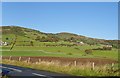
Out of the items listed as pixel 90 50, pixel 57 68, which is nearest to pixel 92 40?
pixel 90 50

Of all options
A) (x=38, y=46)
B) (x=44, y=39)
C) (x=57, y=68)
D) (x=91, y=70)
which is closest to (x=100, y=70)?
(x=91, y=70)

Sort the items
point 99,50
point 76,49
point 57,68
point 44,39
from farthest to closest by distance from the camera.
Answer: point 44,39, point 76,49, point 99,50, point 57,68

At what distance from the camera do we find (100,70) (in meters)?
21.9

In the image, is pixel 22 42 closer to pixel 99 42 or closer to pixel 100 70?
pixel 99 42

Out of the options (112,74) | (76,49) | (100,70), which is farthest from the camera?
(76,49)

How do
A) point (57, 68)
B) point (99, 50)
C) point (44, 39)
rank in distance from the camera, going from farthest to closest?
point (44, 39)
point (99, 50)
point (57, 68)

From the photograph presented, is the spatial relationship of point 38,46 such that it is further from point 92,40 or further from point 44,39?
point 92,40

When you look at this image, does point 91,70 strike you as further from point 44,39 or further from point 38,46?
point 44,39

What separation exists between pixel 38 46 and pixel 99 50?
80.0 ft

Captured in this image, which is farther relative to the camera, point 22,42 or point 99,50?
point 22,42

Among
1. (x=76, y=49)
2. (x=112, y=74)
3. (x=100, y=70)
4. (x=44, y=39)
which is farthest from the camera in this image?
(x=44, y=39)

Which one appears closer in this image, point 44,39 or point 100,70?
point 100,70

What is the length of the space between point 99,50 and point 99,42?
1373 centimetres

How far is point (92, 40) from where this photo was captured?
308 ft
